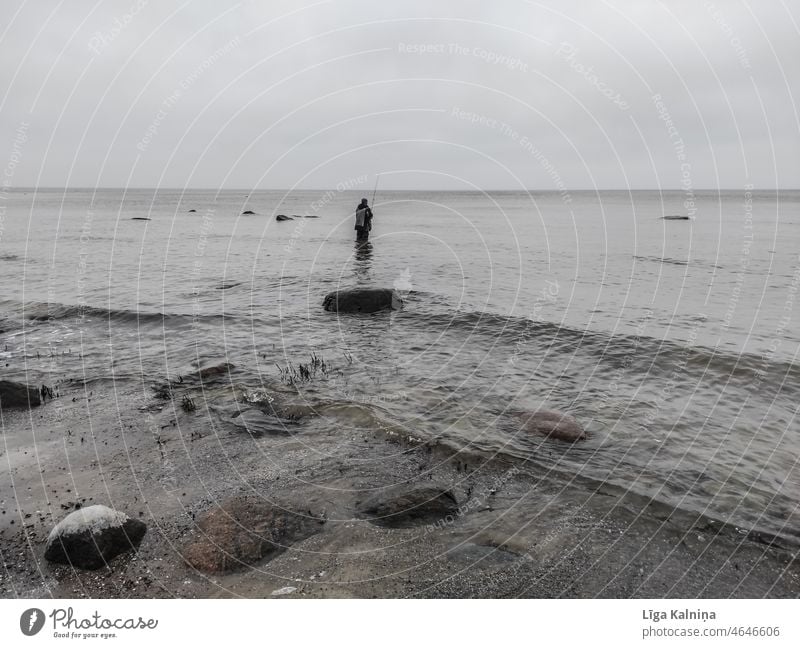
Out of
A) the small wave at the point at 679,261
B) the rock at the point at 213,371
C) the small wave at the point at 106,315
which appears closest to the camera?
the rock at the point at 213,371

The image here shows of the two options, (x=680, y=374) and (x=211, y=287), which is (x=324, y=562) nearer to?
(x=680, y=374)

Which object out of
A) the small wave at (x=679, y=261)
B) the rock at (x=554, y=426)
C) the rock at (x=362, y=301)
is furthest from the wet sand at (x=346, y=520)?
the small wave at (x=679, y=261)

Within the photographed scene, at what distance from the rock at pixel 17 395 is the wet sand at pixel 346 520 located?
40 cm

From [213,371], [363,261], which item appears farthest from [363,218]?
[213,371]

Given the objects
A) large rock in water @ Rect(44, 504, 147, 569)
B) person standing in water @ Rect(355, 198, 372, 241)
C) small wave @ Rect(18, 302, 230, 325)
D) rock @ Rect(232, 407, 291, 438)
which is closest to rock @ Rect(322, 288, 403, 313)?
small wave @ Rect(18, 302, 230, 325)

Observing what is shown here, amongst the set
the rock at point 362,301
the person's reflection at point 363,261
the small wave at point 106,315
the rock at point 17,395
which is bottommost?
the rock at point 17,395

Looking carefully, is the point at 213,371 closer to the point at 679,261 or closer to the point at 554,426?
the point at 554,426

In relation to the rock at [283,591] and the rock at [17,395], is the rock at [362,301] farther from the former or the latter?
the rock at [283,591]

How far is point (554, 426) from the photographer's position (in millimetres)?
10984

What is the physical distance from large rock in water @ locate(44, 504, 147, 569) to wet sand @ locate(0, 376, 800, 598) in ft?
0.49

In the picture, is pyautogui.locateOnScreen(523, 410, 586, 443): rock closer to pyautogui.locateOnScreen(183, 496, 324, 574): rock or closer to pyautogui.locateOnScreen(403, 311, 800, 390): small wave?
pyautogui.locateOnScreen(403, 311, 800, 390): small wave

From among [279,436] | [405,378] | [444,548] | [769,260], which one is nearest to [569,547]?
[444,548]

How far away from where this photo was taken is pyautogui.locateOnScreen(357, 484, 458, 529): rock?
25.2 ft

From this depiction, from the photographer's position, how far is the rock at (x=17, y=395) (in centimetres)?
1166
